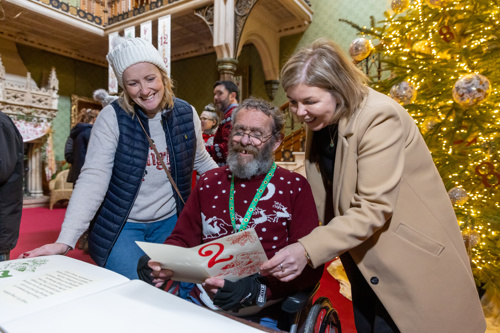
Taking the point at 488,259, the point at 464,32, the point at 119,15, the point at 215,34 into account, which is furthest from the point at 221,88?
the point at 119,15

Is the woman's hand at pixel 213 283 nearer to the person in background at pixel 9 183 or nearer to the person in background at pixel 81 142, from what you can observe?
the person in background at pixel 9 183

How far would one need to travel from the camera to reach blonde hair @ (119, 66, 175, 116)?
156 centimetres

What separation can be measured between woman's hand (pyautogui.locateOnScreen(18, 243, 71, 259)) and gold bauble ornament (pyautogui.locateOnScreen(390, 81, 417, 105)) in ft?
8.35

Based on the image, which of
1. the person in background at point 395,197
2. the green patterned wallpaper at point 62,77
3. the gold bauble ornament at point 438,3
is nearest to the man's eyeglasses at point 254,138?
the person in background at point 395,197

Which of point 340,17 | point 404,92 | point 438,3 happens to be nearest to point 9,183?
point 404,92

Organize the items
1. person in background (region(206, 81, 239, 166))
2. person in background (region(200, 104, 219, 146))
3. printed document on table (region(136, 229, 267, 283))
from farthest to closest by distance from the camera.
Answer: person in background (region(200, 104, 219, 146)) → person in background (region(206, 81, 239, 166)) → printed document on table (region(136, 229, 267, 283))

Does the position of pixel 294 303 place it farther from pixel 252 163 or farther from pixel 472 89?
pixel 472 89

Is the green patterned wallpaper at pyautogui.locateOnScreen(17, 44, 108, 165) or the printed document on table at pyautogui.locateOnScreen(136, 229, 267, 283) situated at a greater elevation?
the green patterned wallpaper at pyautogui.locateOnScreen(17, 44, 108, 165)

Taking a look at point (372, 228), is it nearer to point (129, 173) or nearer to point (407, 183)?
point (407, 183)

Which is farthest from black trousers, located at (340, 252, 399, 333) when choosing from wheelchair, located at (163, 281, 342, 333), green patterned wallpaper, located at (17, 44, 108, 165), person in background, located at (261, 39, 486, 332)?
green patterned wallpaper, located at (17, 44, 108, 165)

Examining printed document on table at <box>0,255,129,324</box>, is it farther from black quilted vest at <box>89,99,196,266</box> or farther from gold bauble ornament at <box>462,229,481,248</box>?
gold bauble ornament at <box>462,229,481,248</box>

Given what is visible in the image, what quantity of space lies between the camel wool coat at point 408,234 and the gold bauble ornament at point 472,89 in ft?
4.27

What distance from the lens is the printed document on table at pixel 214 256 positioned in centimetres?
93

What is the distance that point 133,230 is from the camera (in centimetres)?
156
